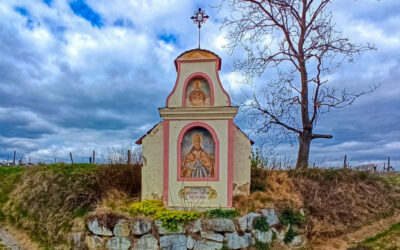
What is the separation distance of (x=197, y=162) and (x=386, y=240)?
218 inches

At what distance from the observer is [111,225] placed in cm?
662

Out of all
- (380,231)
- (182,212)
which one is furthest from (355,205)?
(182,212)

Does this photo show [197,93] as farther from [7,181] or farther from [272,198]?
[7,181]

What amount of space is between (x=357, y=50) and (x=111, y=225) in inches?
465

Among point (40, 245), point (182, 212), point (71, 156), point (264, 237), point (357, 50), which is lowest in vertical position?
point (40, 245)

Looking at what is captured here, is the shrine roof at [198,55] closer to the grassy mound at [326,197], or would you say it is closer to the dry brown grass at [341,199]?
the grassy mound at [326,197]

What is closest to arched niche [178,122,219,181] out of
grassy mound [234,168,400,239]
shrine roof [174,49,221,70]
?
grassy mound [234,168,400,239]

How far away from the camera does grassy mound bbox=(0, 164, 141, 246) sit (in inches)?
309

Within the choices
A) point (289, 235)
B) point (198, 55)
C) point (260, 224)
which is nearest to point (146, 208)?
point (260, 224)

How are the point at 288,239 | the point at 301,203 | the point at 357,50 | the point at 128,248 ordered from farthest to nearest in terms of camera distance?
the point at 357,50, the point at 301,203, the point at 288,239, the point at 128,248

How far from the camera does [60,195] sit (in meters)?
8.66

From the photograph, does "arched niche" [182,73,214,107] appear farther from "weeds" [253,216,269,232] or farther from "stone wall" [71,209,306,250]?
"weeds" [253,216,269,232]

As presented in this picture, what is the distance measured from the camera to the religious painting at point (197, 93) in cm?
760

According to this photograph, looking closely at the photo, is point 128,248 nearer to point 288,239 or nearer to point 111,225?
point 111,225
